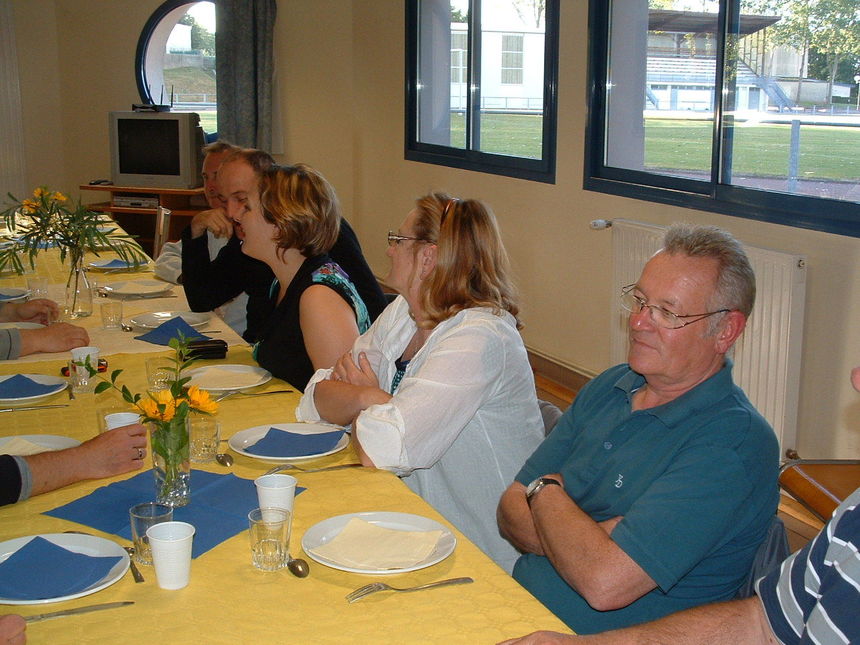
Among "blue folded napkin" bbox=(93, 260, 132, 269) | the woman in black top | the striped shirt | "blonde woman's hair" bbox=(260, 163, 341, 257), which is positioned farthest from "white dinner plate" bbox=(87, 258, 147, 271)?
the striped shirt

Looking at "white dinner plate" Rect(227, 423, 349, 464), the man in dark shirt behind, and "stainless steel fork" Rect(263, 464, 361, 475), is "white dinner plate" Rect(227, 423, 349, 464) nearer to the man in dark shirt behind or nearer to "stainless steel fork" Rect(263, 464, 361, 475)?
"stainless steel fork" Rect(263, 464, 361, 475)

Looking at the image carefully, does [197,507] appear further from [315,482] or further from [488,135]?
[488,135]

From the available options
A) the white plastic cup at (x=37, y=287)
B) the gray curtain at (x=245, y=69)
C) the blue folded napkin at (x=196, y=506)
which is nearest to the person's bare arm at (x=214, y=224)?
the white plastic cup at (x=37, y=287)

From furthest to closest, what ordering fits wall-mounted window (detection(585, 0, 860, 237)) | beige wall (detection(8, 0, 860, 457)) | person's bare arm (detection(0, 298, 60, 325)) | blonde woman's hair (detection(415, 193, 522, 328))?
beige wall (detection(8, 0, 860, 457)), wall-mounted window (detection(585, 0, 860, 237)), person's bare arm (detection(0, 298, 60, 325)), blonde woman's hair (detection(415, 193, 522, 328))

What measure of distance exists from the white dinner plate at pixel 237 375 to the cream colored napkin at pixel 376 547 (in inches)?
39.0

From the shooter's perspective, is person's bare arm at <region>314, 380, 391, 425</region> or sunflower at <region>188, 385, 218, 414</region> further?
person's bare arm at <region>314, 380, 391, 425</region>

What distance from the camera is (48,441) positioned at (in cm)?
214

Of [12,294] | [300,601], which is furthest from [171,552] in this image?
[12,294]

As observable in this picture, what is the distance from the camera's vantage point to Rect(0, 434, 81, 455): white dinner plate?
2119 mm

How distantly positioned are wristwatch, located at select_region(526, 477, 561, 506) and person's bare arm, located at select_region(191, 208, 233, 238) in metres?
2.31

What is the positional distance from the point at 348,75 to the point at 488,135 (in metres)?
2.37

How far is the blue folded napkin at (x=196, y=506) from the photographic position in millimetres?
1702

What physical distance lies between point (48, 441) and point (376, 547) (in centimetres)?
95

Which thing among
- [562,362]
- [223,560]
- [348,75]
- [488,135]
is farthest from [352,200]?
[223,560]
